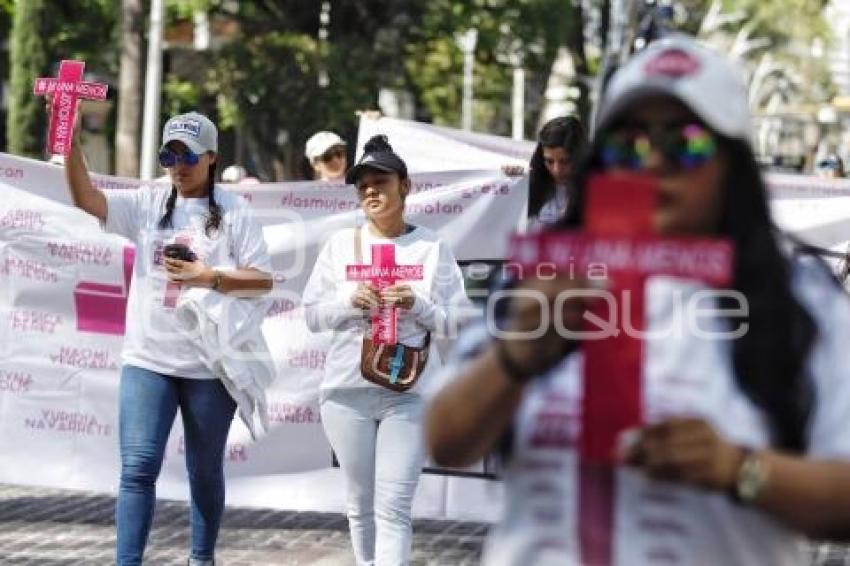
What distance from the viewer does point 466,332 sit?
293 centimetres

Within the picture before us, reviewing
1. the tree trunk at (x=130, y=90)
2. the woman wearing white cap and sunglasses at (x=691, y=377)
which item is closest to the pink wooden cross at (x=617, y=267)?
the woman wearing white cap and sunglasses at (x=691, y=377)

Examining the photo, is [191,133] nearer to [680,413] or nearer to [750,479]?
[680,413]

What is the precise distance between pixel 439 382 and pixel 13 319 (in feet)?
21.9

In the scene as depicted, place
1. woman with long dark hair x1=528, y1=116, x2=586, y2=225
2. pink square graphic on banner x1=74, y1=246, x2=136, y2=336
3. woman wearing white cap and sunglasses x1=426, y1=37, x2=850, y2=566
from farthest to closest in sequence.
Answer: pink square graphic on banner x1=74, y1=246, x2=136, y2=336
woman with long dark hair x1=528, y1=116, x2=586, y2=225
woman wearing white cap and sunglasses x1=426, y1=37, x2=850, y2=566

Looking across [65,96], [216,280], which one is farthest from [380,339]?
[65,96]

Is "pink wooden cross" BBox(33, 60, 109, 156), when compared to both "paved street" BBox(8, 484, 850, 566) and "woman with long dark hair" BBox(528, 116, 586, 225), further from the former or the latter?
"paved street" BBox(8, 484, 850, 566)

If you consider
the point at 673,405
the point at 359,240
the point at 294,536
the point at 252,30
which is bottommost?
the point at 294,536

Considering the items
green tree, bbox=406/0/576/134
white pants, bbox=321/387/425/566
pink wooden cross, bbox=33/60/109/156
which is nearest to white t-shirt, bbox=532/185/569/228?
white pants, bbox=321/387/425/566

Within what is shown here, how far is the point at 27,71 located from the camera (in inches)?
1259

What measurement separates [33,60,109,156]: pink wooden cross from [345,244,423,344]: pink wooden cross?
3.47 ft

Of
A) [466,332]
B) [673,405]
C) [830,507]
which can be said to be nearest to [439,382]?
[466,332]

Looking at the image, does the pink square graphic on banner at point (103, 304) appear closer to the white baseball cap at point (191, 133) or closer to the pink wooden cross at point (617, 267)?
the white baseball cap at point (191, 133)

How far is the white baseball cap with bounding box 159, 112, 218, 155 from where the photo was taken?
22.8 ft

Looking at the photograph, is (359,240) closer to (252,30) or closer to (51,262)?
(51,262)
